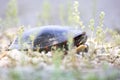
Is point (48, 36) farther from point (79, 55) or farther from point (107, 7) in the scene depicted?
point (107, 7)

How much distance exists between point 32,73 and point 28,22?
25.1 feet

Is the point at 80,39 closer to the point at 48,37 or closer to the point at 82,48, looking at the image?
the point at 82,48

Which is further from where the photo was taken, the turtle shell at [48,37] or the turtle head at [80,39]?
the turtle head at [80,39]

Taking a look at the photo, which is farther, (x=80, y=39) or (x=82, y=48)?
(x=80, y=39)

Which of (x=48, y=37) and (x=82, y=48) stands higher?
(x=48, y=37)

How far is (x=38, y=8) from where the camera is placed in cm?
1101

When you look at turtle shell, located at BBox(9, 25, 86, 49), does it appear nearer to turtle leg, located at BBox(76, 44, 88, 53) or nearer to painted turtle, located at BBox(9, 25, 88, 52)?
painted turtle, located at BBox(9, 25, 88, 52)

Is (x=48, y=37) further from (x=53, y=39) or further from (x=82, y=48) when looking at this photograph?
(x=82, y=48)

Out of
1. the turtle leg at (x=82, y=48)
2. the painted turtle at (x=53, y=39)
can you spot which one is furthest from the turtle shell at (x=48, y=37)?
the turtle leg at (x=82, y=48)

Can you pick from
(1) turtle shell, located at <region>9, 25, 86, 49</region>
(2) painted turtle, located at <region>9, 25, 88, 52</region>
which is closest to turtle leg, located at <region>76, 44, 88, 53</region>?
(2) painted turtle, located at <region>9, 25, 88, 52</region>

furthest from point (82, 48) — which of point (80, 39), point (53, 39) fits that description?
point (53, 39)

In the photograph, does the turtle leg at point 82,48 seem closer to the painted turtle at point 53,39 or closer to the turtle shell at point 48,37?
the painted turtle at point 53,39

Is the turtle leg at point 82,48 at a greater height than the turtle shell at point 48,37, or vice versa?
the turtle shell at point 48,37

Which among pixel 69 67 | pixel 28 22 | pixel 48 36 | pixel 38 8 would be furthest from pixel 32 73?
pixel 38 8
